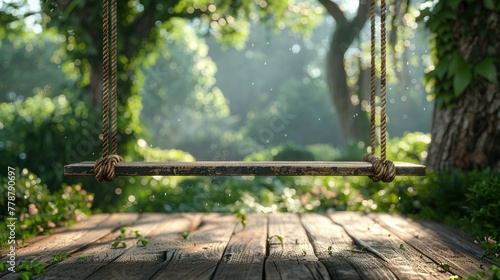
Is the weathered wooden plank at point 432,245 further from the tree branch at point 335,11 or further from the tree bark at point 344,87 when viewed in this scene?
the tree bark at point 344,87

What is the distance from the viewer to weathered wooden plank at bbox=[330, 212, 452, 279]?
8.04 feet

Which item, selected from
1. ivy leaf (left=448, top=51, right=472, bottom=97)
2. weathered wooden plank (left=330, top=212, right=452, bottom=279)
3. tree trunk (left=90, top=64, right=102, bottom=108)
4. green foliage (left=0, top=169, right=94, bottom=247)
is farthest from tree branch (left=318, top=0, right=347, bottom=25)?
green foliage (left=0, top=169, right=94, bottom=247)

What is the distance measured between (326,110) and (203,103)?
8133 mm

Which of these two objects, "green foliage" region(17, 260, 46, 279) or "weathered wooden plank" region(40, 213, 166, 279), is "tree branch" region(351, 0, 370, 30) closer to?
"weathered wooden plank" region(40, 213, 166, 279)

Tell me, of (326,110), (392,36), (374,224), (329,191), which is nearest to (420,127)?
(326,110)

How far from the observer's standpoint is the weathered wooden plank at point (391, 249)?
96.5 inches

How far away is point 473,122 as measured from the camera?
4477 millimetres

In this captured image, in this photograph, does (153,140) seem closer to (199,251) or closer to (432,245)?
(199,251)

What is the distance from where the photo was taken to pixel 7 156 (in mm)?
5836

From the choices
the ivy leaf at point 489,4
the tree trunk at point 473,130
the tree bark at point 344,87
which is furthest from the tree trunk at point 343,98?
the ivy leaf at point 489,4

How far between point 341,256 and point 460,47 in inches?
98.5

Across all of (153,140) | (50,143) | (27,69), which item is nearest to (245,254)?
(50,143)

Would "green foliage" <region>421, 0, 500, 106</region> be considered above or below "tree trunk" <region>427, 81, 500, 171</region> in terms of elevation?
above

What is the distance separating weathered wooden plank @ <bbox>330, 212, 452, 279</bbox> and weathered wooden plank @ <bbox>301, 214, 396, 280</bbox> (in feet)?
0.18
